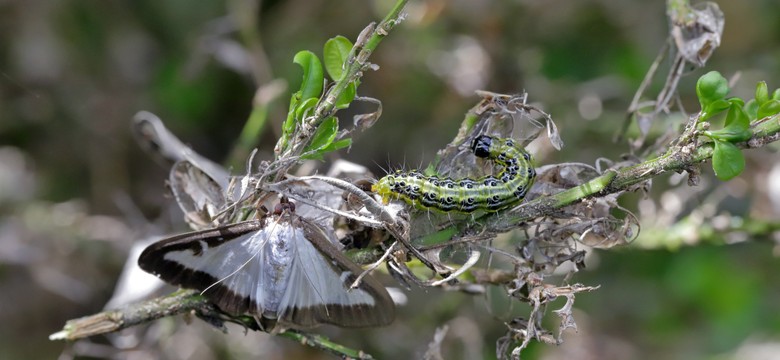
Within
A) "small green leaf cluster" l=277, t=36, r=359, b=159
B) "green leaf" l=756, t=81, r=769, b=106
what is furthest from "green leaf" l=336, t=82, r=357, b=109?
"green leaf" l=756, t=81, r=769, b=106

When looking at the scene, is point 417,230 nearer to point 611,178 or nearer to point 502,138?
point 502,138

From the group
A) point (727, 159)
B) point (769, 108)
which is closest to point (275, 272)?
point (727, 159)

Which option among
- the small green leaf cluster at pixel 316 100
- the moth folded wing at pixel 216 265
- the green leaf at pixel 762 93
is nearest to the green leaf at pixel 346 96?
the small green leaf cluster at pixel 316 100

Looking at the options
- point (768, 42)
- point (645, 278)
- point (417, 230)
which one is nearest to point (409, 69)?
point (645, 278)

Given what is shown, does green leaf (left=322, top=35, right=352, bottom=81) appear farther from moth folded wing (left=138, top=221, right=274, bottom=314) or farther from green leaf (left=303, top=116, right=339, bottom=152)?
moth folded wing (left=138, top=221, right=274, bottom=314)

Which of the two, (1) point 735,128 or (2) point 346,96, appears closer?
(1) point 735,128

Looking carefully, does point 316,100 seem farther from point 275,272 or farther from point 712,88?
point 712,88
